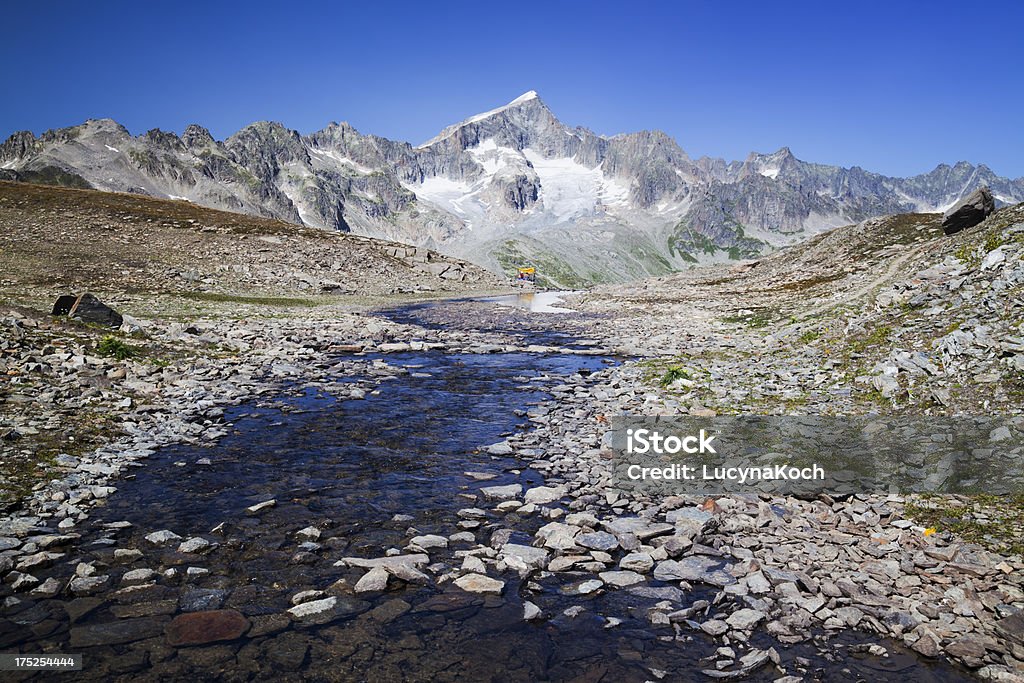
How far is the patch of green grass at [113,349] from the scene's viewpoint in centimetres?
1980

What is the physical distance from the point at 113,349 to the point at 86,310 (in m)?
5.75

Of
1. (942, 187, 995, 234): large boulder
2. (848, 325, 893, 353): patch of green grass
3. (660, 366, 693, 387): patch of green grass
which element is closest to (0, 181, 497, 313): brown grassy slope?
(660, 366, 693, 387): patch of green grass

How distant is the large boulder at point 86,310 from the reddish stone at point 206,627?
22.1 m

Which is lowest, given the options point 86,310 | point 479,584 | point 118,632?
point 479,584

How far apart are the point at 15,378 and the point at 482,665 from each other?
1664cm

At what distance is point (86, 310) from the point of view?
2388 centimetres

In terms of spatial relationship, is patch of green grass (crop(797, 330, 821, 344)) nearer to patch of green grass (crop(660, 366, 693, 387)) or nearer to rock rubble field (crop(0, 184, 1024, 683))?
rock rubble field (crop(0, 184, 1024, 683))

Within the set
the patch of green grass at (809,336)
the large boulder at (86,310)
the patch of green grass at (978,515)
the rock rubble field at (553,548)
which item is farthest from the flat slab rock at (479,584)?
the large boulder at (86,310)

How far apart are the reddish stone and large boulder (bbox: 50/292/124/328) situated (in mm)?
22064

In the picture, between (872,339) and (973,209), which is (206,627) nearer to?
(872,339)

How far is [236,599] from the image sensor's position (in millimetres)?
7535

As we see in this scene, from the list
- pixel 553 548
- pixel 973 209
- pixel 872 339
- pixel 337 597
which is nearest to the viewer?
pixel 337 597

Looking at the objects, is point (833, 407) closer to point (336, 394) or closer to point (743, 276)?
point (336, 394)

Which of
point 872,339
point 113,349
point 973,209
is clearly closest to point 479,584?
point 872,339
